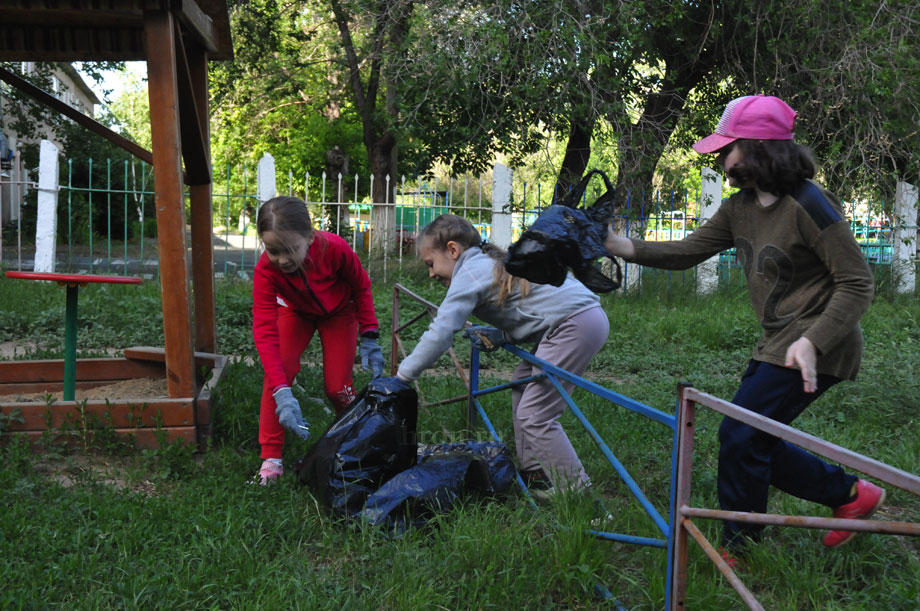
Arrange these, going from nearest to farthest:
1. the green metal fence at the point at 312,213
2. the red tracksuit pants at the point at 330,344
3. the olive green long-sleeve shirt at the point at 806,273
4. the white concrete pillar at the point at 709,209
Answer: the olive green long-sleeve shirt at the point at 806,273 < the red tracksuit pants at the point at 330,344 < the white concrete pillar at the point at 709,209 < the green metal fence at the point at 312,213

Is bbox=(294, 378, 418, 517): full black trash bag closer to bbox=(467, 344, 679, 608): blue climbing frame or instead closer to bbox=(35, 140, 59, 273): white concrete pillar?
bbox=(467, 344, 679, 608): blue climbing frame

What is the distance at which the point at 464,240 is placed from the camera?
11.6ft

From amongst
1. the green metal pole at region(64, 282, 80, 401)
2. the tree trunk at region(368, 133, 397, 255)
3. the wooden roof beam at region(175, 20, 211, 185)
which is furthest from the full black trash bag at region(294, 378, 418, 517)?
the tree trunk at region(368, 133, 397, 255)

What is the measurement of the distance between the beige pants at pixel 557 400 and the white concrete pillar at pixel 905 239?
9.33 m

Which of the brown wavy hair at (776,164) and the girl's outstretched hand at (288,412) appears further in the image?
the girl's outstretched hand at (288,412)

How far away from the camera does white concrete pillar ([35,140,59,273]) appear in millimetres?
10336

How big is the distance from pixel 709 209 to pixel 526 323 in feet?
28.4

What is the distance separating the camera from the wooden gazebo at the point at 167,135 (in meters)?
3.88

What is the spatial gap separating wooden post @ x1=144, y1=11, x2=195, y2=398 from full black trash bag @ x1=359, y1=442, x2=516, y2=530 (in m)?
1.35

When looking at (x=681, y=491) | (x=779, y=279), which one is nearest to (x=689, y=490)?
(x=681, y=491)

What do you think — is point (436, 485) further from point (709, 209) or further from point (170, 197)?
point (709, 209)

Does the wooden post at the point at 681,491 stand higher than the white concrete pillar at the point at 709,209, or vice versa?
the white concrete pillar at the point at 709,209

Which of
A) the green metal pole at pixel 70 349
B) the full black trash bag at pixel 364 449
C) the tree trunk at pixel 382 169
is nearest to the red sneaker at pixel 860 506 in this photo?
the full black trash bag at pixel 364 449

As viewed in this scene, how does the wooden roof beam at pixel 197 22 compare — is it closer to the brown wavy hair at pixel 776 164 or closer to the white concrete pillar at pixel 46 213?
the brown wavy hair at pixel 776 164
